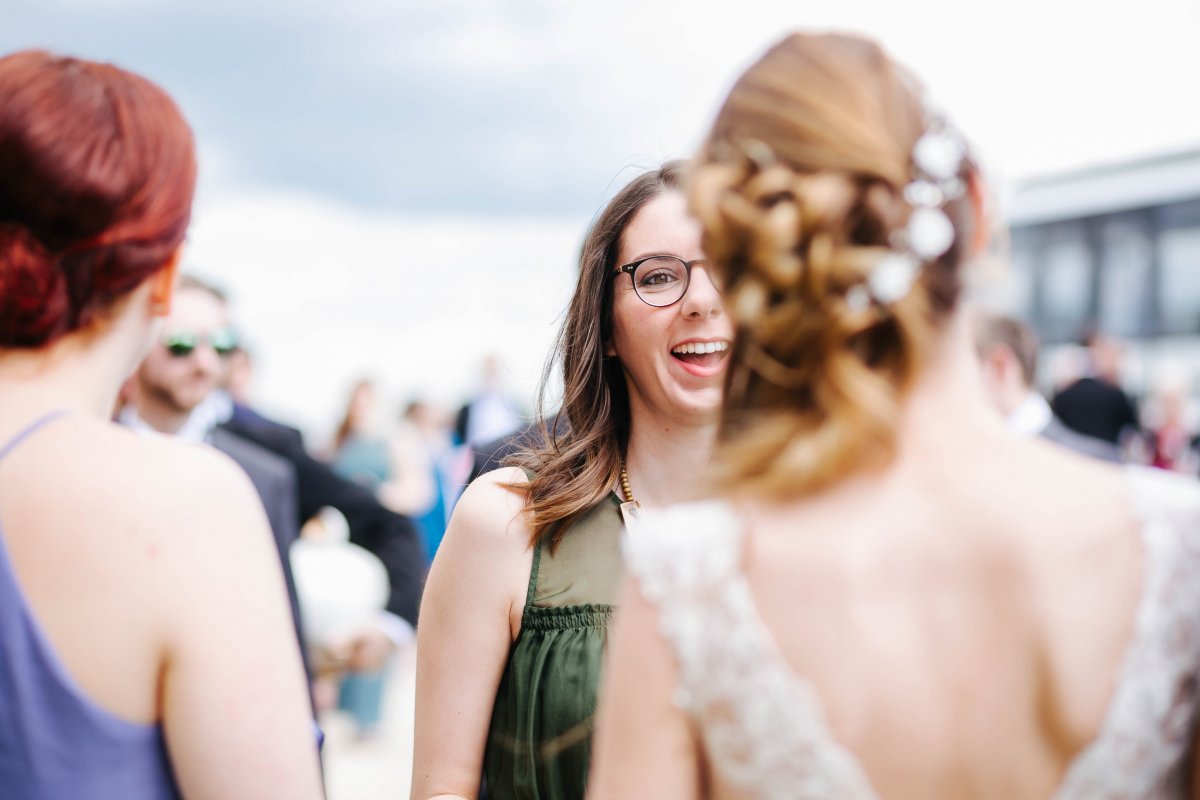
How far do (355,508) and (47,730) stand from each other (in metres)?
2.85

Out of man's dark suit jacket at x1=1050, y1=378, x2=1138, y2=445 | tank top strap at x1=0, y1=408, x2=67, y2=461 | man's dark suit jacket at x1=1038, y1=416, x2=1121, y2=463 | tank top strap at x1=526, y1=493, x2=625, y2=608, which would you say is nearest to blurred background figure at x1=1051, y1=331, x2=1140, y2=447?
man's dark suit jacket at x1=1050, y1=378, x2=1138, y2=445

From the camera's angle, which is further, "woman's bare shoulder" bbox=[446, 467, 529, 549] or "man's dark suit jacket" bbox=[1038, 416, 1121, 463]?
"man's dark suit jacket" bbox=[1038, 416, 1121, 463]

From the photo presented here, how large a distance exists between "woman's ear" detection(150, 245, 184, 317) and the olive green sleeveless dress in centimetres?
95

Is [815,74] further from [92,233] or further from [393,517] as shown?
[393,517]

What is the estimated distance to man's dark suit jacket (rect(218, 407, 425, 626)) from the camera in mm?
4082

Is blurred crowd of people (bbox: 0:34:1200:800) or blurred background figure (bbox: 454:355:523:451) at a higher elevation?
blurred crowd of people (bbox: 0:34:1200:800)

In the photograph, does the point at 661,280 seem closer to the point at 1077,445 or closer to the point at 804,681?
the point at 804,681

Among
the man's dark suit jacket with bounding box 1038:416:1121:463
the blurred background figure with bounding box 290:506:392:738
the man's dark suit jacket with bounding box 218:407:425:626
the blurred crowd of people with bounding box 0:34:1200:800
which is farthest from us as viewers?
the man's dark suit jacket with bounding box 1038:416:1121:463

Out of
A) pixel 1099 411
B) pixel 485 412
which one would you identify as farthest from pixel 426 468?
pixel 1099 411

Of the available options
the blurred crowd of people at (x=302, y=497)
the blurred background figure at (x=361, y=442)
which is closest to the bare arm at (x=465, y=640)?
the blurred crowd of people at (x=302, y=497)

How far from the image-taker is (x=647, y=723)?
135cm

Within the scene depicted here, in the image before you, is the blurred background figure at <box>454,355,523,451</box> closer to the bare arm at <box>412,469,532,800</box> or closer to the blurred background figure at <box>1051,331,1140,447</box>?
the blurred background figure at <box>1051,331,1140,447</box>

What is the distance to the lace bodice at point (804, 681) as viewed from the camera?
49.8 inches

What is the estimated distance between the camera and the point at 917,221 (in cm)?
131
